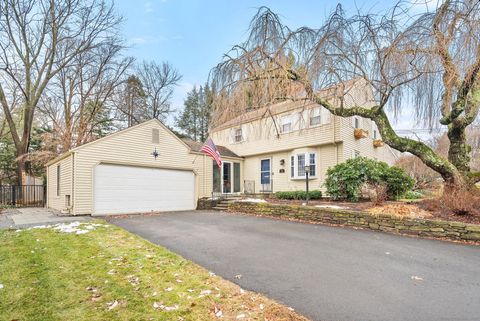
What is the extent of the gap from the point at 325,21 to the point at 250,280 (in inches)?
280

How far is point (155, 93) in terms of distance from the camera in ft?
89.9

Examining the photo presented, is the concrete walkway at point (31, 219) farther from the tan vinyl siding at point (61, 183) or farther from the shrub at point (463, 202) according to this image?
the shrub at point (463, 202)

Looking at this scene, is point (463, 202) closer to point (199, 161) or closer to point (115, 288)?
point (115, 288)

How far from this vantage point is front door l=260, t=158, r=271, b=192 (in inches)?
658

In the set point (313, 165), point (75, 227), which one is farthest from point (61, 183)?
point (313, 165)

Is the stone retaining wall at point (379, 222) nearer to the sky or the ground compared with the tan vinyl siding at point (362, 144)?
nearer to the ground

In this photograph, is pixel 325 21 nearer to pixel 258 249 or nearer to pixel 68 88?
pixel 258 249

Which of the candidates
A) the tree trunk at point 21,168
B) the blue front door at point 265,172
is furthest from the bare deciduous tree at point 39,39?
the blue front door at point 265,172

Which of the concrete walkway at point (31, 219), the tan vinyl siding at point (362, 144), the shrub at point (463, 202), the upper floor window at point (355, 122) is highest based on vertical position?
the upper floor window at point (355, 122)

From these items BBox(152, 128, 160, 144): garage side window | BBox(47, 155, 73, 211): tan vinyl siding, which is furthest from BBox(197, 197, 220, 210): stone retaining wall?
BBox(47, 155, 73, 211): tan vinyl siding

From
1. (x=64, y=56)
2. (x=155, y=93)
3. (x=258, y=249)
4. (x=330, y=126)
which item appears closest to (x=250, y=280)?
(x=258, y=249)

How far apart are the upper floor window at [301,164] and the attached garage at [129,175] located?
5160 mm

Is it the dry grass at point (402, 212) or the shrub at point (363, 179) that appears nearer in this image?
the dry grass at point (402, 212)

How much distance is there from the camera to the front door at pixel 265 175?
1672 centimetres
